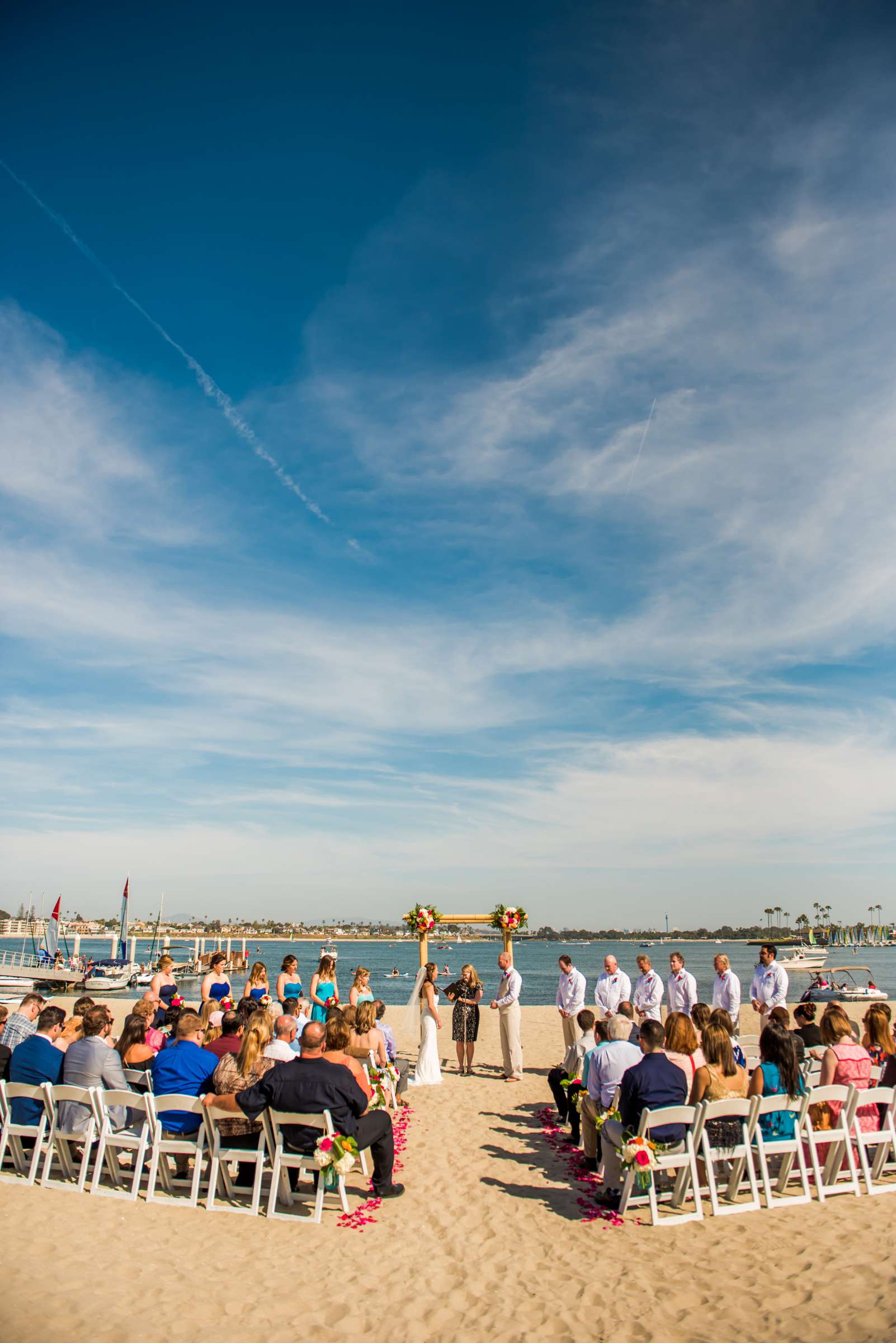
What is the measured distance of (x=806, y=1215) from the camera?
6227 millimetres

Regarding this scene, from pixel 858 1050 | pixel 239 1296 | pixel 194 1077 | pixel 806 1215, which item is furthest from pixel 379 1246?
pixel 858 1050

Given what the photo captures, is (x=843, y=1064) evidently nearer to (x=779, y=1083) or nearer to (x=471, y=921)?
(x=779, y=1083)

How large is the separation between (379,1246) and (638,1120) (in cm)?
213

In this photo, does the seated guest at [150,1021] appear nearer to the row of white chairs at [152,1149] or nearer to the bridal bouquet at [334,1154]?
the row of white chairs at [152,1149]

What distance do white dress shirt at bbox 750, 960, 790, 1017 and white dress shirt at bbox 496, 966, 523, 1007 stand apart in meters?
3.28

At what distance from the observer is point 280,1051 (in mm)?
7719

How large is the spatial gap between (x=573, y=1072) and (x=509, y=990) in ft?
8.80

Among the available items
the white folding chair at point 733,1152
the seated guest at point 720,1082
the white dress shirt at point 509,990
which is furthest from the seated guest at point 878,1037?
the white dress shirt at point 509,990

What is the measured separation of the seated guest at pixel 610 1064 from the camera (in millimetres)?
7270

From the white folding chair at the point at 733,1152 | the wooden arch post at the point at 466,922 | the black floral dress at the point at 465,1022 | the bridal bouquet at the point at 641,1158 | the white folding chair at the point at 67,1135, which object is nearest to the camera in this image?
the bridal bouquet at the point at 641,1158

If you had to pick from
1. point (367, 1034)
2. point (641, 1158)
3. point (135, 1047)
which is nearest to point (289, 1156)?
point (135, 1047)

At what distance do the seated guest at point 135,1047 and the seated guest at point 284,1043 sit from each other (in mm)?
1113

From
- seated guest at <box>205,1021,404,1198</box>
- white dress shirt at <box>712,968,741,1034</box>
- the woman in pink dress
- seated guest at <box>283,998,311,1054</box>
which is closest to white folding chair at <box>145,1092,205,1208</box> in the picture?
seated guest at <box>205,1021,404,1198</box>

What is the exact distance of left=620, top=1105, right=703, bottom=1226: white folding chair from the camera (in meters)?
6.09
